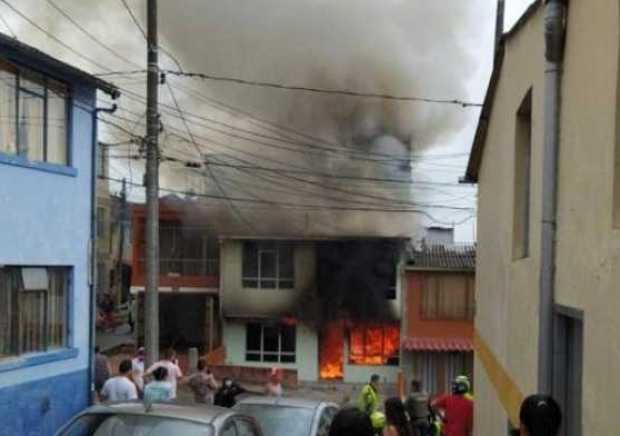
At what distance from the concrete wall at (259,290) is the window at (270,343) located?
72 cm

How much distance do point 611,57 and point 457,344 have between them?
26.8 meters

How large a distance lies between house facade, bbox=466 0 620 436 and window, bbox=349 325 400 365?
23.6 m

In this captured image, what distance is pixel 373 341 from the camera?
109 ft

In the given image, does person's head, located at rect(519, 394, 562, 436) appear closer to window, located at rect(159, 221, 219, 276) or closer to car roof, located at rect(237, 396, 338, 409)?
car roof, located at rect(237, 396, 338, 409)

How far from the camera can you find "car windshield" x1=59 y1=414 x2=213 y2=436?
267 inches

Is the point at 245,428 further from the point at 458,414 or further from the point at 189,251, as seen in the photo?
the point at 189,251

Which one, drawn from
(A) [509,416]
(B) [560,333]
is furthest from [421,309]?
(B) [560,333]

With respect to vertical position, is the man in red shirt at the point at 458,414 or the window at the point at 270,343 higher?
the man in red shirt at the point at 458,414

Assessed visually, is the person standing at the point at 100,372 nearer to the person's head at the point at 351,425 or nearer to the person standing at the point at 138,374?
the person standing at the point at 138,374

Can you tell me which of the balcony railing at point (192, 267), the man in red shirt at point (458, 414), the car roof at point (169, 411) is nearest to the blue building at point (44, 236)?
the car roof at point (169, 411)

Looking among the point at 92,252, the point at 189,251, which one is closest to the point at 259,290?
the point at 189,251

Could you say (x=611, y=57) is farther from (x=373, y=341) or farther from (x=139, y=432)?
(x=373, y=341)

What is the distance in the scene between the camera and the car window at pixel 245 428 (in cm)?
728

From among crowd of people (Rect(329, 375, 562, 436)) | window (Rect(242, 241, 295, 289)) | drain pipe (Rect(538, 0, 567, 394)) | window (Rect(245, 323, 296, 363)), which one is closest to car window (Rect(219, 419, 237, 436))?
crowd of people (Rect(329, 375, 562, 436))
